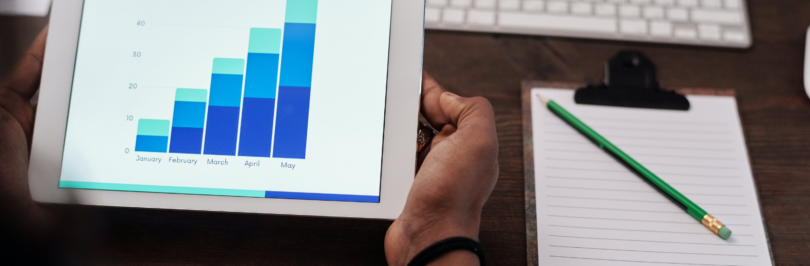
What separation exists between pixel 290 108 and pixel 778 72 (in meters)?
0.65

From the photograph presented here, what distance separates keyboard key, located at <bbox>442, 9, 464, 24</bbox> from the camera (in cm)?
62

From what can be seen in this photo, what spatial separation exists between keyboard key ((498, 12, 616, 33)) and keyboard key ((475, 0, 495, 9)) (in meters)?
0.02

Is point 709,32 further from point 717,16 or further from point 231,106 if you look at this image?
point 231,106

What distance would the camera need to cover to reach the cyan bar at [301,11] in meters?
0.45

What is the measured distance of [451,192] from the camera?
1.43ft

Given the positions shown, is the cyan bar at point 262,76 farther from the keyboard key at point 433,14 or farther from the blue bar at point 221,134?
the keyboard key at point 433,14

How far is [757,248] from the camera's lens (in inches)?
19.5

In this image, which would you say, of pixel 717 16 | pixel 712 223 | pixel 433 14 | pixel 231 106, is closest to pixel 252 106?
pixel 231 106

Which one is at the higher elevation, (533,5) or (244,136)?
(533,5)

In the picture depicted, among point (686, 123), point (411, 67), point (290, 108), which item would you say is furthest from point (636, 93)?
point (290, 108)

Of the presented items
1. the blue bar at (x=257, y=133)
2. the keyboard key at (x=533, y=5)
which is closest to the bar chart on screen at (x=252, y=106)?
the blue bar at (x=257, y=133)

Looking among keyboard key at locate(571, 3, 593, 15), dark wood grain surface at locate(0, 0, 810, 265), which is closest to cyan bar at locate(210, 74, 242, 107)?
dark wood grain surface at locate(0, 0, 810, 265)

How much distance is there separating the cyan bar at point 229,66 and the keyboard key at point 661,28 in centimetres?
54

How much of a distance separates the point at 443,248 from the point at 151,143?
299mm
